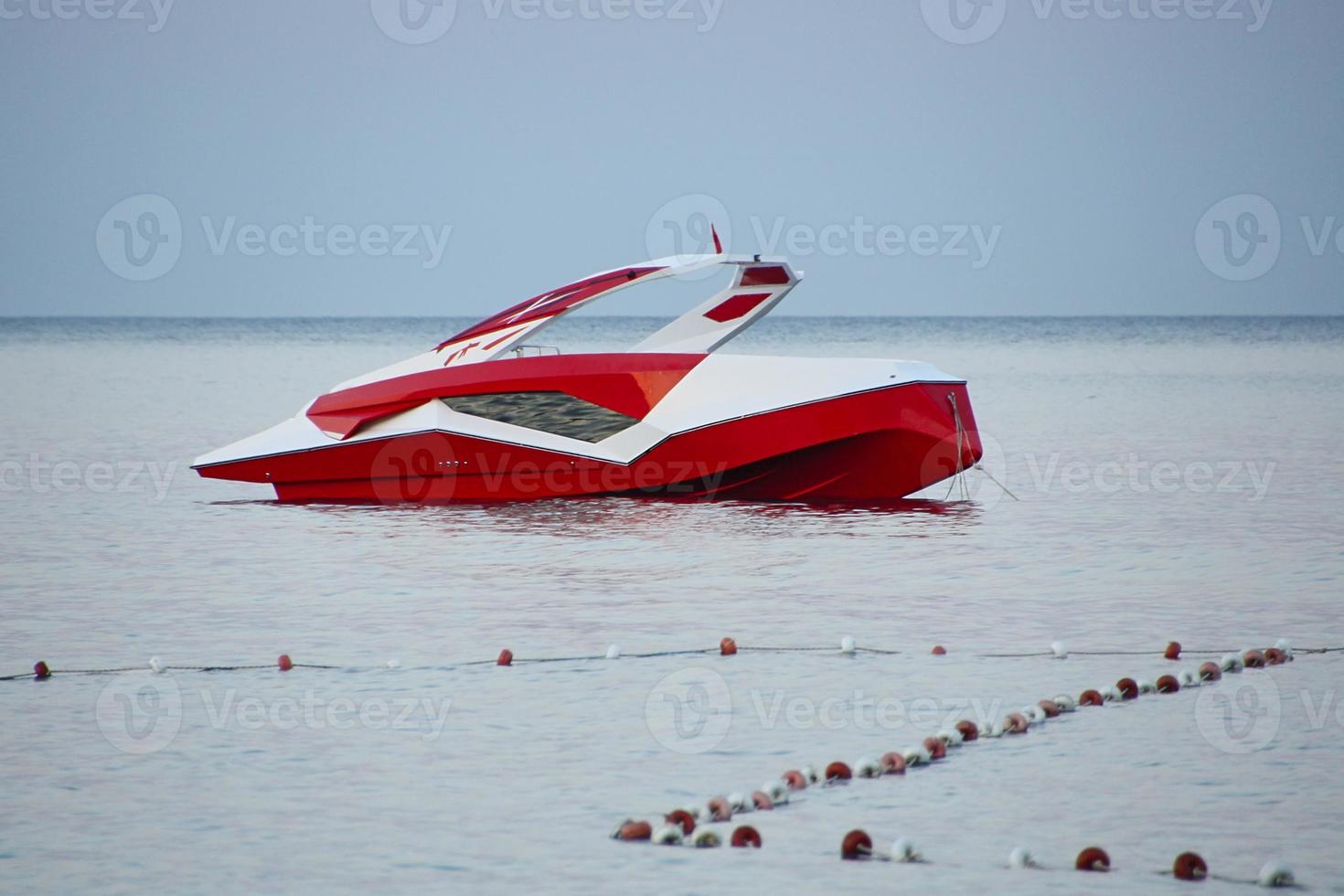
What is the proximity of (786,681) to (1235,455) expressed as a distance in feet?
Answer: 40.8

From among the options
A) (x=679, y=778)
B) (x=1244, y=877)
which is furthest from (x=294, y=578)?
(x=1244, y=877)

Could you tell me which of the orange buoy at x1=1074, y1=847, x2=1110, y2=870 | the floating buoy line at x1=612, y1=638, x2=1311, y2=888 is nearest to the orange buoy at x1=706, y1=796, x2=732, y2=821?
the floating buoy line at x1=612, y1=638, x2=1311, y2=888

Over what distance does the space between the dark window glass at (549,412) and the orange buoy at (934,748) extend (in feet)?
24.0

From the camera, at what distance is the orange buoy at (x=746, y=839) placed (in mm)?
5551

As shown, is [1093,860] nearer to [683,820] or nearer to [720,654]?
[683,820]

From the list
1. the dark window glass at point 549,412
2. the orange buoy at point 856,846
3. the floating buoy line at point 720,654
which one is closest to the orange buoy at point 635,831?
the orange buoy at point 856,846

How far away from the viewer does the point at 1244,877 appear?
5.20m

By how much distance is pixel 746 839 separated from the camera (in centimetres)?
555

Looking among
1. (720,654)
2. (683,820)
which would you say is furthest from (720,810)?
(720,654)

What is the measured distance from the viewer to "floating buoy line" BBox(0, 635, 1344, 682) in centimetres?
807

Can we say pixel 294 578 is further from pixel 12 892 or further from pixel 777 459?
pixel 12 892

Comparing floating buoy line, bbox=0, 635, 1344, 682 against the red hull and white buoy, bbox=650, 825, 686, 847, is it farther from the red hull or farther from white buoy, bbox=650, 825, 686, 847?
the red hull

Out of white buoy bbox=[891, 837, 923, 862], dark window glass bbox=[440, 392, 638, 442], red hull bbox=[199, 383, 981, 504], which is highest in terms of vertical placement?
dark window glass bbox=[440, 392, 638, 442]

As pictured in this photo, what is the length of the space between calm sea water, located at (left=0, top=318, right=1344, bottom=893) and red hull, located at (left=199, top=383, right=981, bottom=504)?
337 millimetres
